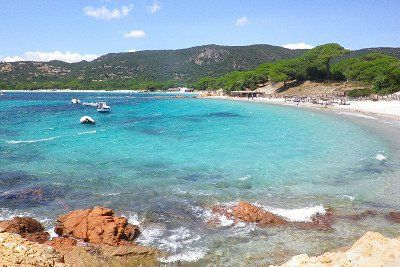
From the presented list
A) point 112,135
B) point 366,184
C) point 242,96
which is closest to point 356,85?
point 242,96

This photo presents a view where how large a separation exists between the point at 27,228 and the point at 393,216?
57.1 feet

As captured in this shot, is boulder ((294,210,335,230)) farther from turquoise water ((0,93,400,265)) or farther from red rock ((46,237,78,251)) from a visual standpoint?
red rock ((46,237,78,251))

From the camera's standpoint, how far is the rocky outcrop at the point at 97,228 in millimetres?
14930

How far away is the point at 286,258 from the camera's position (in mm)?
13727

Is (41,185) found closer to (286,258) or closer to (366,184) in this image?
(286,258)

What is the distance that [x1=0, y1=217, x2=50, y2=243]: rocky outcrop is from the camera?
14.6m

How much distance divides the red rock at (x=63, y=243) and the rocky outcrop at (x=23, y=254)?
6660mm

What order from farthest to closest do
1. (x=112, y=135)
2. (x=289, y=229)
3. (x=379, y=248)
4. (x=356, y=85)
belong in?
(x=356, y=85) < (x=112, y=135) < (x=289, y=229) < (x=379, y=248)

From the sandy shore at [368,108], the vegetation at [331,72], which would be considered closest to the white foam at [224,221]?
the sandy shore at [368,108]

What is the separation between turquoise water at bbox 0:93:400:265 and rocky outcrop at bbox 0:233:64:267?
7.09 m

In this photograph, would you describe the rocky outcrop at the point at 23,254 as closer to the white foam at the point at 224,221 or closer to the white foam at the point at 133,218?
the white foam at the point at 133,218

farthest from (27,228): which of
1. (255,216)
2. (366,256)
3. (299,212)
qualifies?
(366,256)

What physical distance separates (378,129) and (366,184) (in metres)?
28.4

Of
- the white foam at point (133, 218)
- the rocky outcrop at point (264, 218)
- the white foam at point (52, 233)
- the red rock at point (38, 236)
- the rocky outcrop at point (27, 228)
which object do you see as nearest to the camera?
the red rock at point (38, 236)
